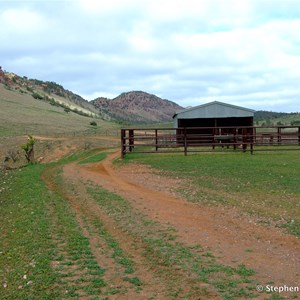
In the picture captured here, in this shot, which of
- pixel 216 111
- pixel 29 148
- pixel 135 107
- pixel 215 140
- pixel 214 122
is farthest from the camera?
pixel 135 107

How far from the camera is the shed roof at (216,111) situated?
1303 inches

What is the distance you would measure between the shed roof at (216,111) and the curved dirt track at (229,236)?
69.7 ft

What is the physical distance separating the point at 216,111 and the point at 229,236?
26.1 m

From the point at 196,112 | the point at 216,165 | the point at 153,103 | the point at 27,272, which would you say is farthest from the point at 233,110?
the point at 153,103

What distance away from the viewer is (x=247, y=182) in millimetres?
13602

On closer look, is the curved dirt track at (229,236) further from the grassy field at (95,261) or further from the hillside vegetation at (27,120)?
the hillside vegetation at (27,120)

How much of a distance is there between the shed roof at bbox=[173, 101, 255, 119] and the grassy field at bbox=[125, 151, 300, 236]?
12.1 meters

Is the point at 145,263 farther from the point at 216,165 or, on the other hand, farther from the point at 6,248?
the point at 216,165

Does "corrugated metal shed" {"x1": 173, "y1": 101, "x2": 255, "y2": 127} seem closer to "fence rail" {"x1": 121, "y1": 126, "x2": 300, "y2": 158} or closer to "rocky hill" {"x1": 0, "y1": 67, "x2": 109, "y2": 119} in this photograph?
"fence rail" {"x1": 121, "y1": 126, "x2": 300, "y2": 158}

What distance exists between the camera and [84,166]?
20.2m

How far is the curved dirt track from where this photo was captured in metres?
6.16

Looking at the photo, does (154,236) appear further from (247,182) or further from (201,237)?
(247,182)

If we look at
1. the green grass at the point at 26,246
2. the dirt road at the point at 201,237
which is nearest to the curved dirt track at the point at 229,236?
the dirt road at the point at 201,237

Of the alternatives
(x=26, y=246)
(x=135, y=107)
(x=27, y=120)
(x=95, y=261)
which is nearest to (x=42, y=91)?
(x=27, y=120)
